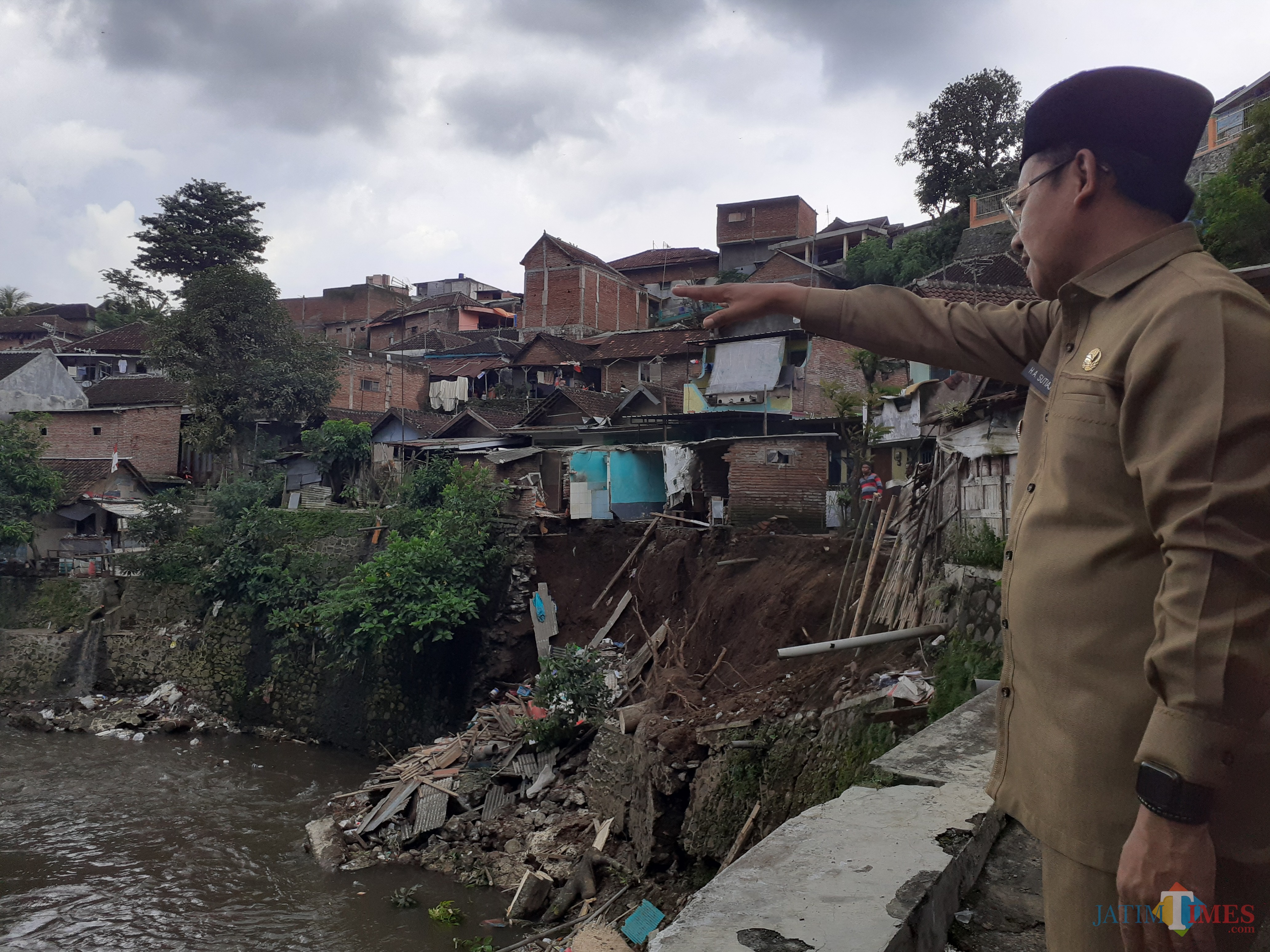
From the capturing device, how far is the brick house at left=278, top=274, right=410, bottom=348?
1586 inches

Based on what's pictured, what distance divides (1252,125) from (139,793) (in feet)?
69.4

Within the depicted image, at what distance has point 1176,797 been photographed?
106cm

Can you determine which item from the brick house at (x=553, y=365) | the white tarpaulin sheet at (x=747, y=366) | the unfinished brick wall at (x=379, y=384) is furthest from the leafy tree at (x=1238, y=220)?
the unfinished brick wall at (x=379, y=384)

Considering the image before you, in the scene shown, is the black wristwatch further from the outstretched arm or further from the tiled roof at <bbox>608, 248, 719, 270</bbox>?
the tiled roof at <bbox>608, 248, 719, 270</bbox>

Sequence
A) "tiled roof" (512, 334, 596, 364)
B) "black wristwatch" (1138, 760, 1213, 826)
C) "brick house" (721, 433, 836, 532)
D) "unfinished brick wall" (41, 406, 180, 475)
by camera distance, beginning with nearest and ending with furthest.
→ "black wristwatch" (1138, 760, 1213, 826) < "brick house" (721, 433, 836, 532) < "unfinished brick wall" (41, 406, 180, 475) < "tiled roof" (512, 334, 596, 364)

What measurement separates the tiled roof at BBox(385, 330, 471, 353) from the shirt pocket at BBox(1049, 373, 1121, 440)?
3342 cm

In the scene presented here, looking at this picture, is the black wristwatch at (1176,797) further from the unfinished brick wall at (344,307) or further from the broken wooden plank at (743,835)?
the unfinished brick wall at (344,307)

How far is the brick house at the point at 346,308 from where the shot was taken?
1586 inches

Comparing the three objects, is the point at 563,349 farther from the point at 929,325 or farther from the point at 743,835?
the point at 929,325

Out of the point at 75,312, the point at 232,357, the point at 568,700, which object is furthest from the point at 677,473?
the point at 75,312

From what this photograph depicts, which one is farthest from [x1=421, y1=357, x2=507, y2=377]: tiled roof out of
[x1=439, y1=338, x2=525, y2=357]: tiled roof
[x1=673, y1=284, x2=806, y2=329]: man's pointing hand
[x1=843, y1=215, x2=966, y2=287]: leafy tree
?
[x1=673, y1=284, x2=806, y2=329]: man's pointing hand

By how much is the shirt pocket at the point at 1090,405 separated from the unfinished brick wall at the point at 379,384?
28.5 metres

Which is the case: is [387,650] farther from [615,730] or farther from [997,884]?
[997,884]

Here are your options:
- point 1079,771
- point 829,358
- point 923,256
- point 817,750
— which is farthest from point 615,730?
point 923,256
